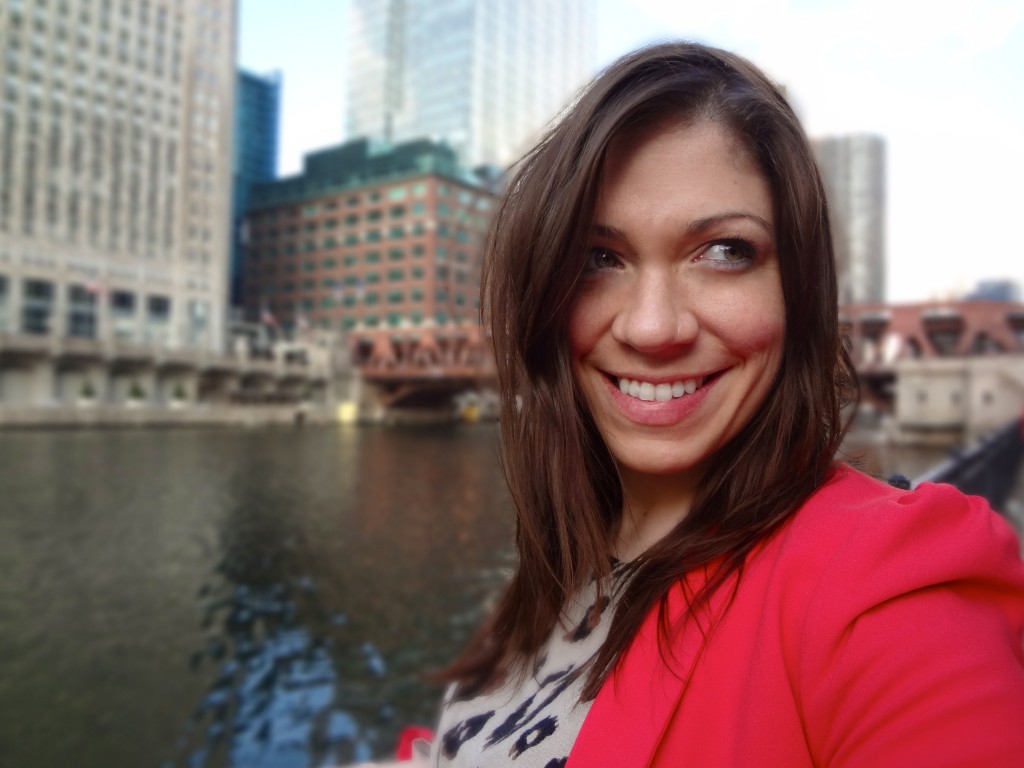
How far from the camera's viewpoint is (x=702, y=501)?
112cm

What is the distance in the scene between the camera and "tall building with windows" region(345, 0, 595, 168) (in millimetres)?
94000

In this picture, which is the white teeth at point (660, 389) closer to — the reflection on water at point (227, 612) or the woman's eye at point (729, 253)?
the woman's eye at point (729, 253)

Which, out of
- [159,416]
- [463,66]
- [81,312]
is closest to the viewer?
[159,416]

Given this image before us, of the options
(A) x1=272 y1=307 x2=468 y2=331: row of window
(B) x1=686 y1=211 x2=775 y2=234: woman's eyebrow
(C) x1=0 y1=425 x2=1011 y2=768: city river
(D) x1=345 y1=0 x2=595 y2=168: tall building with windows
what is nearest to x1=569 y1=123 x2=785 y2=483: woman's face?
(B) x1=686 y1=211 x2=775 y2=234: woman's eyebrow

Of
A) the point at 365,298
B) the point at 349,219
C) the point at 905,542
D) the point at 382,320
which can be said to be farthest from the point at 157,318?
the point at 905,542

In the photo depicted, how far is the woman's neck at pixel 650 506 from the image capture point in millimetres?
1209

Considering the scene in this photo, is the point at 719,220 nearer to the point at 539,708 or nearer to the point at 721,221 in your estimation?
the point at 721,221

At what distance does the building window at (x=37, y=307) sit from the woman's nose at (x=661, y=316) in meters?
54.6

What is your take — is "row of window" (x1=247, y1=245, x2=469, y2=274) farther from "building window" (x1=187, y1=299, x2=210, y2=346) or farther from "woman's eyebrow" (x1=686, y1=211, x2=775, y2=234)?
"woman's eyebrow" (x1=686, y1=211, x2=775, y2=234)

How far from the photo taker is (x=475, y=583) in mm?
10562

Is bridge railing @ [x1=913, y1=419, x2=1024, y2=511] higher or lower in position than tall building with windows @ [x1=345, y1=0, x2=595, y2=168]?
lower

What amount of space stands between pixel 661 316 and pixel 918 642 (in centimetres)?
55

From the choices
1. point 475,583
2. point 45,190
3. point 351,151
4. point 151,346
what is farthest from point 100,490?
point 351,151

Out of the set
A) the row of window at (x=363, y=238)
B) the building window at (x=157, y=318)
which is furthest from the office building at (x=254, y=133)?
the building window at (x=157, y=318)
